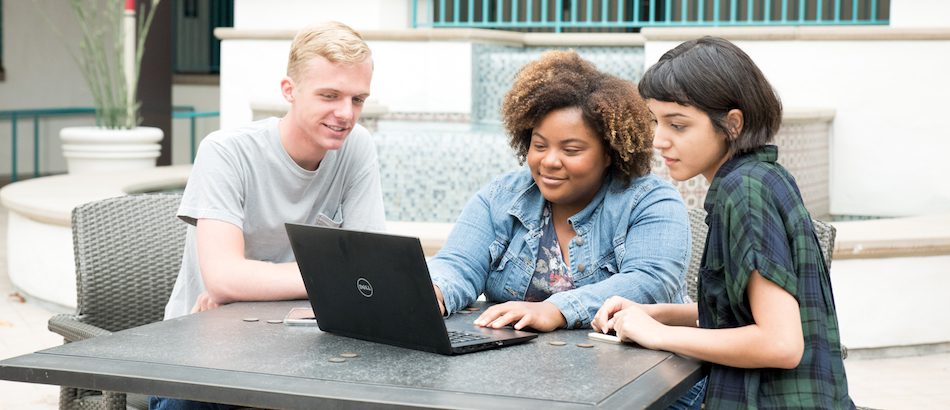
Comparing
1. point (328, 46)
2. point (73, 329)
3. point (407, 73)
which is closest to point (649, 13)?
point (407, 73)

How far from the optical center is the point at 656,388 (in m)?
2.06

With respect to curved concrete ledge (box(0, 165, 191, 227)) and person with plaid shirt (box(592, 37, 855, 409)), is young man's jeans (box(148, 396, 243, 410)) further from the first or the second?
curved concrete ledge (box(0, 165, 191, 227))

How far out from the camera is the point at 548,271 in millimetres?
2842

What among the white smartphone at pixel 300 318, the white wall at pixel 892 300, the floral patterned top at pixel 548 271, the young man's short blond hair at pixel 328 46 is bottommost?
the white wall at pixel 892 300

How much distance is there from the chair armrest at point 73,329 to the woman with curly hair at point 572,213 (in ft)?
2.50

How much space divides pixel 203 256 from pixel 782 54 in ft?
18.2

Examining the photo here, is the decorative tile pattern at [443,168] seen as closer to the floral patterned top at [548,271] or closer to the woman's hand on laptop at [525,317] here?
the floral patterned top at [548,271]

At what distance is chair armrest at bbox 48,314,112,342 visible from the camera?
9.48 ft

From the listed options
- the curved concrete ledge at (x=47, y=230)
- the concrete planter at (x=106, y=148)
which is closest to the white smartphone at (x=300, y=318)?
the curved concrete ledge at (x=47, y=230)

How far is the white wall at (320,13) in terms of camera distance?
930 cm

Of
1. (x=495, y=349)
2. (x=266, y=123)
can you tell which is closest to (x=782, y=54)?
(x=266, y=123)

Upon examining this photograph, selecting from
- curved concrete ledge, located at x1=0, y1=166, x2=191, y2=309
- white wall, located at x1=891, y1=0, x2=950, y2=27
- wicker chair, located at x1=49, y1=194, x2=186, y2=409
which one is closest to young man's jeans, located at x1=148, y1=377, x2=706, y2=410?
wicker chair, located at x1=49, y1=194, x2=186, y2=409

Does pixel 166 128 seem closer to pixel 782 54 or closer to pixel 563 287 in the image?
pixel 782 54

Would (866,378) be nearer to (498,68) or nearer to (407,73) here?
(498,68)
